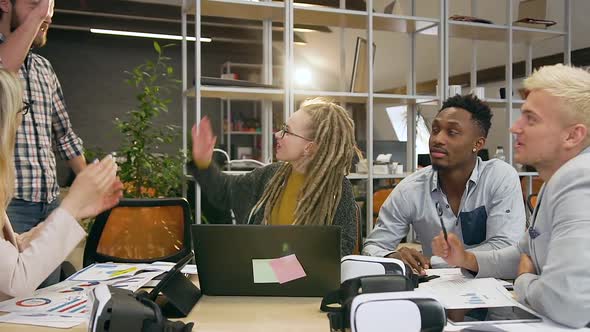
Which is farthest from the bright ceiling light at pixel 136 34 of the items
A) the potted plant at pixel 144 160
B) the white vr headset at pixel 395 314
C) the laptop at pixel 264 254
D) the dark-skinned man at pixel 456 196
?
the white vr headset at pixel 395 314

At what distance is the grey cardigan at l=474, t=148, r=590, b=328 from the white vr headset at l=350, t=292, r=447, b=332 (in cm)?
33

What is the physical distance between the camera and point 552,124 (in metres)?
1.39

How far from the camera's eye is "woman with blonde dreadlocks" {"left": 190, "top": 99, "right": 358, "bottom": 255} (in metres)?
2.20

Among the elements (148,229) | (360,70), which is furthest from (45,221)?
(360,70)

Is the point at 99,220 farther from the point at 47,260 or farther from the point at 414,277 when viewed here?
the point at 414,277

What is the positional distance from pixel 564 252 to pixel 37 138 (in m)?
1.84

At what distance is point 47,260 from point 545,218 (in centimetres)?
118

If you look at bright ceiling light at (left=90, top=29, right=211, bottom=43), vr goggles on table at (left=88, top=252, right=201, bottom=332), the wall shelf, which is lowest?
vr goggles on table at (left=88, top=252, right=201, bottom=332)

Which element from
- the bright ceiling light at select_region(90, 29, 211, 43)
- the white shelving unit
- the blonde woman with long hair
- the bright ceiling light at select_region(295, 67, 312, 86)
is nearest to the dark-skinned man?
the blonde woman with long hair

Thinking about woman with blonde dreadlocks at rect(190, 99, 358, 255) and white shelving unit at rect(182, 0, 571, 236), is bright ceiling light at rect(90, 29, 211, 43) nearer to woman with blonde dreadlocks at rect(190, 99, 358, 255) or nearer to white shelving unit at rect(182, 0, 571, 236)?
white shelving unit at rect(182, 0, 571, 236)

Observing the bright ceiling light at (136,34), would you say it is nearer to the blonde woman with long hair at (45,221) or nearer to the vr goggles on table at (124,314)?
the blonde woman with long hair at (45,221)

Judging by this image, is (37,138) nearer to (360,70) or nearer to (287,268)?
(287,268)

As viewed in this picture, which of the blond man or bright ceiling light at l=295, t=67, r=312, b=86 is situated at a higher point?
bright ceiling light at l=295, t=67, r=312, b=86

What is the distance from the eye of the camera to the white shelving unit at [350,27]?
3453mm
